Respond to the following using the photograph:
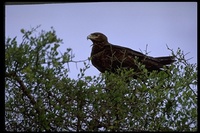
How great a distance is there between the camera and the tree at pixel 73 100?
117cm

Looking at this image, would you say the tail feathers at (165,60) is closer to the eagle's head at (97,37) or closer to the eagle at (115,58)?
the eagle at (115,58)

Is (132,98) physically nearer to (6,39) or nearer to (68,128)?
(68,128)

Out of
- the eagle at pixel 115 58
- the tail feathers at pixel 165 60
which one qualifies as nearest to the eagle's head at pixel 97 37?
the eagle at pixel 115 58

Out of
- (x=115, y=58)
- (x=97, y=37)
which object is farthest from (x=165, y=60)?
(x=97, y=37)

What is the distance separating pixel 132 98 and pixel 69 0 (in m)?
0.42

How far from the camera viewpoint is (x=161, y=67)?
1.61 meters

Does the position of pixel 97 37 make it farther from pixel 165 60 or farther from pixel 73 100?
pixel 73 100

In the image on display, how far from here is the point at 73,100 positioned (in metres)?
1.25

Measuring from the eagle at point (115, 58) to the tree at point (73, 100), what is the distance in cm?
21

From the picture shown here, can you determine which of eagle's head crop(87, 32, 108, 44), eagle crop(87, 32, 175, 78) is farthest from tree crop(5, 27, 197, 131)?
eagle's head crop(87, 32, 108, 44)

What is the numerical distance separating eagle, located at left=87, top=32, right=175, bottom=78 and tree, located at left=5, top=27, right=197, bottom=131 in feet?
0.70

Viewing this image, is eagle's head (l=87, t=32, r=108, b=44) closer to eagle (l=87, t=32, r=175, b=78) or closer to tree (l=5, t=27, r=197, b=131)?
eagle (l=87, t=32, r=175, b=78)

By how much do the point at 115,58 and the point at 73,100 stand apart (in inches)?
15.8
